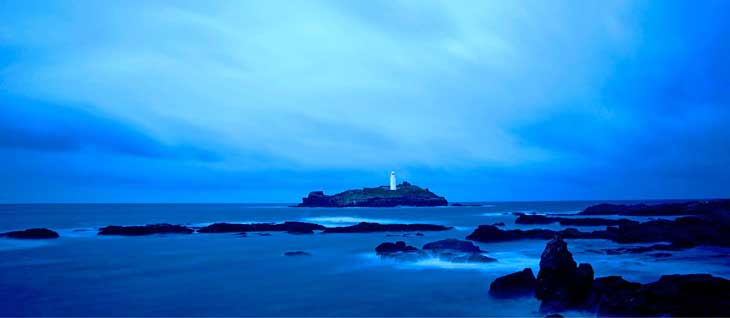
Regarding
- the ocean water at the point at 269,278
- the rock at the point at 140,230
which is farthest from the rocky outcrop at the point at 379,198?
the ocean water at the point at 269,278

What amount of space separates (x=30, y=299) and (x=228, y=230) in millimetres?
33161

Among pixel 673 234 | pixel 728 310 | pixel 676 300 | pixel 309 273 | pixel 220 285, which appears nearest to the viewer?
pixel 728 310

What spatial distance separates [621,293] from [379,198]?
411 feet

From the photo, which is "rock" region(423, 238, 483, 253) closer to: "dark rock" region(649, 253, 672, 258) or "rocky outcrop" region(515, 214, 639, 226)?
"dark rock" region(649, 253, 672, 258)

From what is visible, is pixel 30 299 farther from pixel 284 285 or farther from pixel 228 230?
pixel 228 230

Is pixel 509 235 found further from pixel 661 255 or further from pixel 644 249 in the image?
pixel 661 255

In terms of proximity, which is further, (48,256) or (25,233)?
(25,233)

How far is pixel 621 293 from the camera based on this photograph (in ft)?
42.5

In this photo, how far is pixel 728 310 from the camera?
37.3 feet

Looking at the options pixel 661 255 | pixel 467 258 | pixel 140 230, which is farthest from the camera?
pixel 140 230

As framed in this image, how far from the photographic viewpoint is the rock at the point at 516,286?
51.7 feet

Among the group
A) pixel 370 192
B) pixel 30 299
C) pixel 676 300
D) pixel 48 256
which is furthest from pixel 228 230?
pixel 370 192

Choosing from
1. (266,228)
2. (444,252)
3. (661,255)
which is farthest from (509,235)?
(266,228)

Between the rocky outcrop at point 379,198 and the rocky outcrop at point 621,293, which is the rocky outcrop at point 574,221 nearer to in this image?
the rocky outcrop at point 621,293
